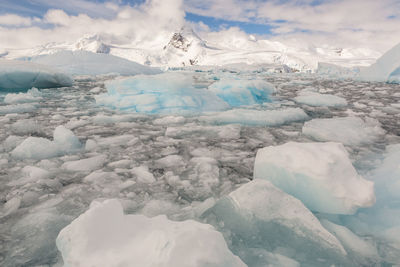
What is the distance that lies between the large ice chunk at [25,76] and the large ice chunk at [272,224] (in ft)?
23.5

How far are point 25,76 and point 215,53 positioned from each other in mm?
58213

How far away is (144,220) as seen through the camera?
90 centimetres

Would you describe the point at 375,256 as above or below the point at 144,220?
below

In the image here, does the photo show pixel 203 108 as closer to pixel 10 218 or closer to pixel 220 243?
pixel 10 218

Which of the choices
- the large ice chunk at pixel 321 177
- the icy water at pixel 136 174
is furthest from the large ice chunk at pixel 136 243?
the large ice chunk at pixel 321 177

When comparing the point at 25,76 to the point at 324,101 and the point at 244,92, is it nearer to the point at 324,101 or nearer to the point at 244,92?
the point at 244,92

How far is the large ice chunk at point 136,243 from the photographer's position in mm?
699

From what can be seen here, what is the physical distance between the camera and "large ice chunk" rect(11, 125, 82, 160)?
194 cm

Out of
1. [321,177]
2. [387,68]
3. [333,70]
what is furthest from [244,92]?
[333,70]

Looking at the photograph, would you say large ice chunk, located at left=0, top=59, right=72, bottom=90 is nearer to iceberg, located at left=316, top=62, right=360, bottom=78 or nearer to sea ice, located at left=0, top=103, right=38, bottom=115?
sea ice, located at left=0, top=103, right=38, bottom=115

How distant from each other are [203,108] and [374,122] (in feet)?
8.21

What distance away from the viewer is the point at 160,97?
4340 mm

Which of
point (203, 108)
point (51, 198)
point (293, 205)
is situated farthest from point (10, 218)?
point (203, 108)

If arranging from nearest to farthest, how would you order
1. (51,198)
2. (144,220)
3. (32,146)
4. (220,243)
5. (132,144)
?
(220,243) < (144,220) < (51,198) < (32,146) < (132,144)
